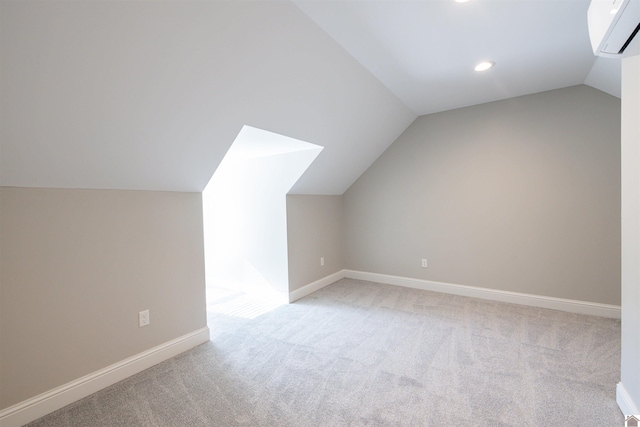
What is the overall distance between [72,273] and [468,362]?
2788 mm

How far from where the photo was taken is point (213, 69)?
5.80 ft

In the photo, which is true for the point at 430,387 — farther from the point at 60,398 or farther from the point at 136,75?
the point at 136,75

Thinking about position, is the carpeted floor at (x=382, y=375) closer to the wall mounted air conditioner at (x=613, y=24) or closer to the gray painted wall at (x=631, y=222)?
the gray painted wall at (x=631, y=222)

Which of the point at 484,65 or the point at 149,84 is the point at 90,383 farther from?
the point at 484,65

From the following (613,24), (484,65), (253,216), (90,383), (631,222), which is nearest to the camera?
(613,24)

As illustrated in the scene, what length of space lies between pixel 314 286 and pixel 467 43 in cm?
313

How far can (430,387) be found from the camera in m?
1.91

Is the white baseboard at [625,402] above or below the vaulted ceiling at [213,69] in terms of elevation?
below

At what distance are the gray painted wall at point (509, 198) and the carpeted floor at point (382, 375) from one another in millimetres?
556

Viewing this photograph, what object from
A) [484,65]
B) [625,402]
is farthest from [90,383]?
[484,65]

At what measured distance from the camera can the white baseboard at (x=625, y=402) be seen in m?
1.53

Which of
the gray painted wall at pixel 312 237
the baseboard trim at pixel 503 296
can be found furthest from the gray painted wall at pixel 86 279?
the baseboard trim at pixel 503 296

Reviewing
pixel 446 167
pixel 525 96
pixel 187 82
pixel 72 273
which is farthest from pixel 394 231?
pixel 72 273

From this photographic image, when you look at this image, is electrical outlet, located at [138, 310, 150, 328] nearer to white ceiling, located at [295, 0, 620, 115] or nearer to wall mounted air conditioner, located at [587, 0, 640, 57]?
white ceiling, located at [295, 0, 620, 115]
